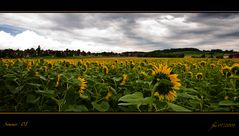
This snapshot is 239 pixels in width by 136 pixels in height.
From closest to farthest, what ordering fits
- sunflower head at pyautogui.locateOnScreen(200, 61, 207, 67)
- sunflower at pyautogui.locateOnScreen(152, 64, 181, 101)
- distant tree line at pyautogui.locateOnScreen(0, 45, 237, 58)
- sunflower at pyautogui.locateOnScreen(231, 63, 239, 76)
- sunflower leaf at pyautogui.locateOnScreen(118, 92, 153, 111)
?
sunflower leaf at pyautogui.locateOnScreen(118, 92, 153, 111) → sunflower at pyautogui.locateOnScreen(152, 64, 181, 101) → distant tree line at pyautogui.locateOnScreen(0, 45, 237, 58) → sunflower at pyautogui.locateOnScreen(231, 63, 239, 76) → sunflower head at pyautogui.locateOnScreen(200, 61, 207, 67)

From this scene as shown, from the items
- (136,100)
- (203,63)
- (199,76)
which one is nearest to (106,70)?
(199,76)

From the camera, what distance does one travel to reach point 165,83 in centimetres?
205

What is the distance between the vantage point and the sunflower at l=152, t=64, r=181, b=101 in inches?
80.4

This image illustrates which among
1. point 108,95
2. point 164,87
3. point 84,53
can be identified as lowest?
point 108,95

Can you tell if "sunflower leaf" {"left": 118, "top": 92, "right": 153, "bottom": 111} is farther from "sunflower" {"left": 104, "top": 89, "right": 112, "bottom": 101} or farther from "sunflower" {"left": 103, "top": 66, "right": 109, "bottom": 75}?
"sunflower" {"left": 103, "top": 66, "right": 109, "bottom": 75}

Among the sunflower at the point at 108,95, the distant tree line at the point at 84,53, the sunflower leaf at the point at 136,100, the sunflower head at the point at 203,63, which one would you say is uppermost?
the distant tree line at the point at 84,53

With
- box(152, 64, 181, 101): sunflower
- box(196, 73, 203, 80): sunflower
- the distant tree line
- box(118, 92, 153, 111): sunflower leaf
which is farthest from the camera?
box(196, 73, 203, 80): sunflower

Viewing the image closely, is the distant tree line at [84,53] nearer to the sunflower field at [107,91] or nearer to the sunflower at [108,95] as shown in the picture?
the sunflower field at [107,91]

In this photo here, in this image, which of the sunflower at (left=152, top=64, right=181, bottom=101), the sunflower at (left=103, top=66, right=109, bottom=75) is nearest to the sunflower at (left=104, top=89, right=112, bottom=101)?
the sunflower at (left=152, top=64, right=181, bottom=101)

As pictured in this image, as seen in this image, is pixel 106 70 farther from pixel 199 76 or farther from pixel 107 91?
→ pixel 199 76

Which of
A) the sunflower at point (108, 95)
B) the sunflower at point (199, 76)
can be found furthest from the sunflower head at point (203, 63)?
the sunflower at point (108, 95)

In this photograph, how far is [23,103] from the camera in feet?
8.86

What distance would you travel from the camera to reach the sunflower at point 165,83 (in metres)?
2.04

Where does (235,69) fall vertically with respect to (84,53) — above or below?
below
